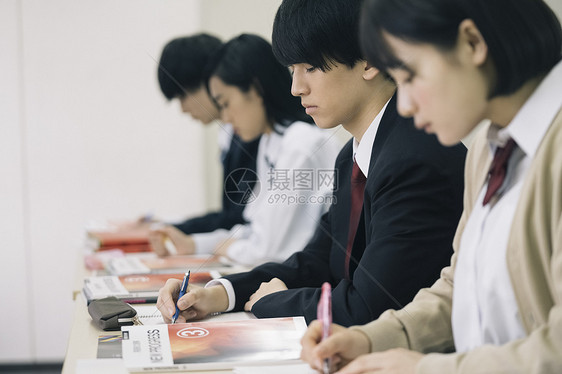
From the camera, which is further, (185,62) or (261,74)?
(185,62)

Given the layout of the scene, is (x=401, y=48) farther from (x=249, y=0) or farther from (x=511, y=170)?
(x=249, y=0)

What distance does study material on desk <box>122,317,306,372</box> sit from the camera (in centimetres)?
104

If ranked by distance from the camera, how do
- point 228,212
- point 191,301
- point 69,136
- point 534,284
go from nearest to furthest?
point 534,284 → point 191,301 → point 228,212 → point 69,136

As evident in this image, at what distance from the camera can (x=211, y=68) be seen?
249cm

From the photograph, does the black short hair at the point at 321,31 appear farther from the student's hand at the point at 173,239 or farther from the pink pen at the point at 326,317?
the student's hand at the point at 173,239

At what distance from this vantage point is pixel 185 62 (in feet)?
8.80

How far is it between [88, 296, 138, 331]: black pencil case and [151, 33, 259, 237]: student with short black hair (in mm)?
1267

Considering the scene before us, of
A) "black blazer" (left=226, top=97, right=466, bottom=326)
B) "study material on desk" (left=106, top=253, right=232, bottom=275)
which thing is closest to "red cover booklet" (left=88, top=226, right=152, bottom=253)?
"study material on desk" (left=106, top=253, right=232, bottom=275)

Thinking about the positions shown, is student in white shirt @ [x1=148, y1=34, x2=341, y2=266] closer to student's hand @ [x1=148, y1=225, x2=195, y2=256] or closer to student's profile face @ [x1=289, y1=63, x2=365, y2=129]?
student's hand @ [x1=148, y1=225, x2=195, y2=256]

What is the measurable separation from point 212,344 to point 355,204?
0.53m

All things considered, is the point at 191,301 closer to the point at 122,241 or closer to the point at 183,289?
the point at 183,289

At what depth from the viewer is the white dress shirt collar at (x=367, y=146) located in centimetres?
140

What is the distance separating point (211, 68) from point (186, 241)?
0.63 metres

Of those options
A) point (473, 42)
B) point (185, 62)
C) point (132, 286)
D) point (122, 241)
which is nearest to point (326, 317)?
point (473, 42)
